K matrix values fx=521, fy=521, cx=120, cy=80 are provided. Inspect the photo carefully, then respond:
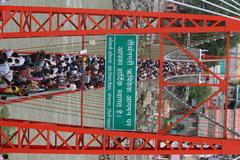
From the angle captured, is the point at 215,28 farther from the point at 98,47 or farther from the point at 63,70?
the point at 98,47

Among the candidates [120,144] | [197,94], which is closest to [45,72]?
[120,144]

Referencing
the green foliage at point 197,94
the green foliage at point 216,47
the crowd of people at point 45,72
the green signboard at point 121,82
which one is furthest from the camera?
the green foliage at point 216,47

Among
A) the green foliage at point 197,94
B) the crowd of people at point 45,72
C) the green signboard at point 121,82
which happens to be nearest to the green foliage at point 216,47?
the green foliage at point 197,94

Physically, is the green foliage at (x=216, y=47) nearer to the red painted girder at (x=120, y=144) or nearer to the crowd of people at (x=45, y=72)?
the crowd of people at (x=45, y=72)

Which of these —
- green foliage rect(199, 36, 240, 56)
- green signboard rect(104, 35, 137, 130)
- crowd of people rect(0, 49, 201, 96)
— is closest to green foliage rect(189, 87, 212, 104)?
green foliage rect(199, 36, 240, 56)

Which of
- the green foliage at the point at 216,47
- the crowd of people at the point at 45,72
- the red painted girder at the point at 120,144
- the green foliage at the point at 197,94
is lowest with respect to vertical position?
the red painted girder at the point at 120,144

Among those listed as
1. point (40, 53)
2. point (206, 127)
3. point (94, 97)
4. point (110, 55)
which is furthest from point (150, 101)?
point (110, 55)
